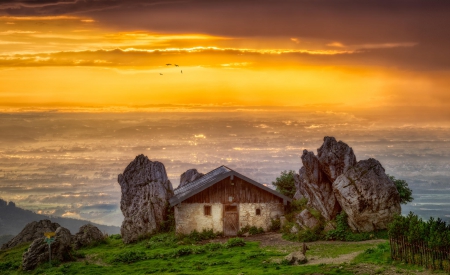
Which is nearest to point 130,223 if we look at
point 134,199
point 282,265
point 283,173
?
point 134,199

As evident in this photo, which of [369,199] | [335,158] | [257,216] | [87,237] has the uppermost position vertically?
[335,158]

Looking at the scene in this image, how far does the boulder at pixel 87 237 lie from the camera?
67625 millimetres

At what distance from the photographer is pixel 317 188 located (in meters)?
61.2

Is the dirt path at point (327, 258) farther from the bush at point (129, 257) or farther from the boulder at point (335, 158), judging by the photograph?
the bush at point (129, 257)

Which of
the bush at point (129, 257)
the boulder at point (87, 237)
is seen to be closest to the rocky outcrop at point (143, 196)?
the boulder at point (87, 237)

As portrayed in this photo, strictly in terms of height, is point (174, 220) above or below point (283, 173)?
below

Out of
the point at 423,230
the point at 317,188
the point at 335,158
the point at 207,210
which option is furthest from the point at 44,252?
the point at 423,230

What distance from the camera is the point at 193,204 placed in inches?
2525

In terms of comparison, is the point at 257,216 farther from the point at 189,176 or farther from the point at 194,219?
the point at 189,176

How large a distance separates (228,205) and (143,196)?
32.4ft

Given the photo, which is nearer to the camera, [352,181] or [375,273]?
[375,273]

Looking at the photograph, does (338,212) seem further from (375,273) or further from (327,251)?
(375,273)

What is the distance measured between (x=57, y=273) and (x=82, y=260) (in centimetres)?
705

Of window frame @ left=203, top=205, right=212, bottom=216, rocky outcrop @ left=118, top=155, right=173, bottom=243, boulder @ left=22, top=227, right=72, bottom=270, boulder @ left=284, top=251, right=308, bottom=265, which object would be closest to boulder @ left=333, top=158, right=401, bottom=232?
boulder @ left=284, top=251, right=308, bottom=265
